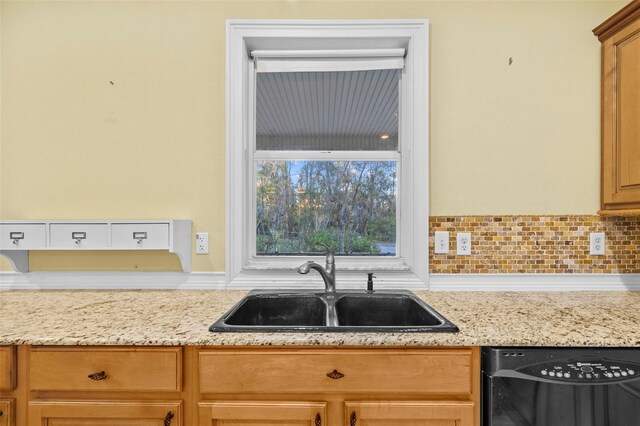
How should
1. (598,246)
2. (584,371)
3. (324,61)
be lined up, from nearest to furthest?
(584,371) < (598,246) < (324,61)

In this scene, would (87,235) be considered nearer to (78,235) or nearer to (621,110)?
(78,235)

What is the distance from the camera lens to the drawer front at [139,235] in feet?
5.67

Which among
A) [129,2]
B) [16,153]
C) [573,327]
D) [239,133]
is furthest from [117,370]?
[129,2]

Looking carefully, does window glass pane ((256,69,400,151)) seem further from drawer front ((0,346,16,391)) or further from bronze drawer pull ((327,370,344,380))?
drawer front ((0,346,16,391))

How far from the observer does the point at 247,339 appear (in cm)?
115

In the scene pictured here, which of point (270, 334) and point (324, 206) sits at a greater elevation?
point (324, 206)

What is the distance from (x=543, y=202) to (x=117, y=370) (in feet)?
6.54

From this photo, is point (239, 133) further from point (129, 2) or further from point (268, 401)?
point (268, 401)

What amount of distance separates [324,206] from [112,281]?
3.86 ft

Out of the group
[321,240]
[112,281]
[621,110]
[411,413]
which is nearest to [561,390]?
[411,413]

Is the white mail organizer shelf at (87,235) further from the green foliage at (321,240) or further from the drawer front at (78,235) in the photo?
the green foliage at (321,240)

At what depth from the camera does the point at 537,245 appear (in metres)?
1.82

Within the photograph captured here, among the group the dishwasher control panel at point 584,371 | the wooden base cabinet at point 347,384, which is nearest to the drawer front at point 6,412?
the wooden base cabinet at point 347,384

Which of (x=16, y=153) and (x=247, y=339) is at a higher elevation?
(x=16, y=153)
